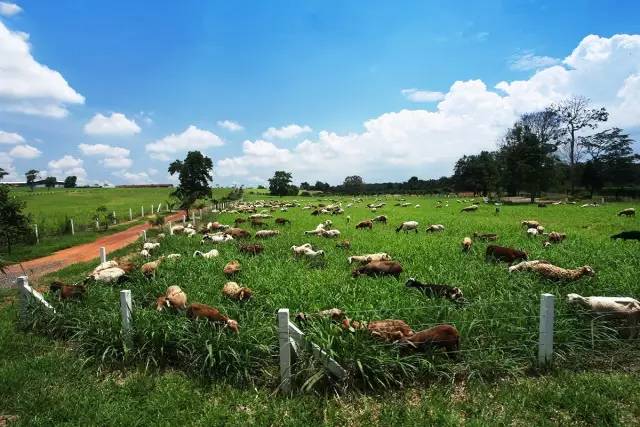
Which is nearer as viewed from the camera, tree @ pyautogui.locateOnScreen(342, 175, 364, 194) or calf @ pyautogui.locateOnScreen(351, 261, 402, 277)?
calf @ pyautogui.locateOnScreen(351, 261, 402, 277)

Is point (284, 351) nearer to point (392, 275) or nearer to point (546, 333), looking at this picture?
point (546, 333)

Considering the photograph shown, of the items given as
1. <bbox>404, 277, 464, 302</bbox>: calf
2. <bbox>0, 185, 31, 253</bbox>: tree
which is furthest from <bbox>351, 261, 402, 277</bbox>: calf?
<bbox>0, 185, 31, 253</bbox>: tree

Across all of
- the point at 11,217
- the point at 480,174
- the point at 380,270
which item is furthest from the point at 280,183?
the point at 380,270

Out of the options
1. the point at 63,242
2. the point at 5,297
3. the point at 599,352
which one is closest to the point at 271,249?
the point at 5,297

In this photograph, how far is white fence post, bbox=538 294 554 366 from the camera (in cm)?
606

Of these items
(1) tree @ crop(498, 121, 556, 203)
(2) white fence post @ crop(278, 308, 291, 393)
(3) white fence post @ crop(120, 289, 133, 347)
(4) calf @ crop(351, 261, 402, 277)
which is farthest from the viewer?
(1) tree @ crop(498, 121, 556, 203)

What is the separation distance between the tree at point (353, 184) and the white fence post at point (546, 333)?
4665 inches

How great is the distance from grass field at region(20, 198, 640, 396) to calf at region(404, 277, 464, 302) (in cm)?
33

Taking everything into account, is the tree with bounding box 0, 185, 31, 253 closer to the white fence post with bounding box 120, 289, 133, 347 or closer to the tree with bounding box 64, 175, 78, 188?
the white fence post with bounding box 120, 289, 133, 347

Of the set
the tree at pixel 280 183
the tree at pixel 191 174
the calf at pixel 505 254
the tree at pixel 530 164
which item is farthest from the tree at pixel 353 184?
the calf at pixel 505 254

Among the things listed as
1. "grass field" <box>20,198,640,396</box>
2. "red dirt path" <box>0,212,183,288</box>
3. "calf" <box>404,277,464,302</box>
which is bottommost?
"red dirt path" <box>0,212,183,288</box>

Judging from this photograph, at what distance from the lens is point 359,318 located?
697 cm

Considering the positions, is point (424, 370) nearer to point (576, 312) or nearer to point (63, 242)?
point (576, 312)

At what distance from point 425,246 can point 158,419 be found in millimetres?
10905
